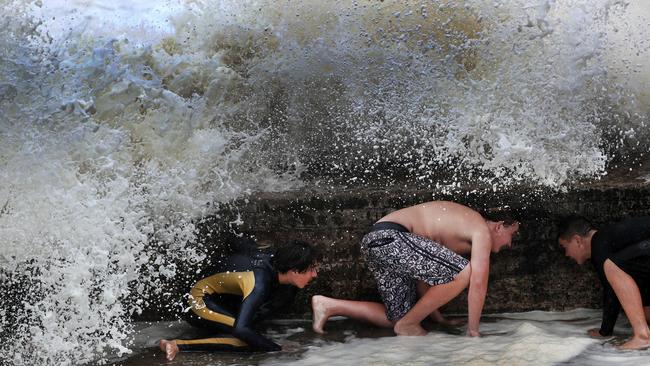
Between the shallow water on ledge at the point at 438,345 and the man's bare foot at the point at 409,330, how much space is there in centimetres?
7

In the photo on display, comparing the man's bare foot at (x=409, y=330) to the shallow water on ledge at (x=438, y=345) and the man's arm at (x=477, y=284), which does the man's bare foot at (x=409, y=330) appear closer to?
the shallow water on ledge at (x=438, y=345)

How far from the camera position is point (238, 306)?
5566mm

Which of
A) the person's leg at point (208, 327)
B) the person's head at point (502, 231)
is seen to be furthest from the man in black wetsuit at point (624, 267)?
the person's leg at point (208, 327)

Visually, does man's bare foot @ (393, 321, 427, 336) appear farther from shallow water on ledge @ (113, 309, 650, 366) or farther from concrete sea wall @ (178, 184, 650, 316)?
concrete sea wall @ (178, 184, 650, 316)

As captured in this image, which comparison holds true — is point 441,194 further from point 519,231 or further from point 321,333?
point 321,333

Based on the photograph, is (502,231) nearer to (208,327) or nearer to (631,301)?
(631,301)

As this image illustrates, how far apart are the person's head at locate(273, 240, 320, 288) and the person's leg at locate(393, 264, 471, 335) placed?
27.9 inches

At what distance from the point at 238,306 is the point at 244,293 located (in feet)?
1.45

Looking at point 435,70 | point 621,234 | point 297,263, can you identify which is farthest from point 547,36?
point 297,263

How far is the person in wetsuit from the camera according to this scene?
5027 mm

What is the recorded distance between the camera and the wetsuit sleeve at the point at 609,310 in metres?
5.02

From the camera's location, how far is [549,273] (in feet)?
19.0

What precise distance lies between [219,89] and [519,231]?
357 centimetres

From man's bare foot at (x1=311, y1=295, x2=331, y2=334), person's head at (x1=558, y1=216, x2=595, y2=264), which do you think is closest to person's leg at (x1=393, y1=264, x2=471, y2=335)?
man's bare foot at (x1=311, y1=295, x2=331, y2=334)
